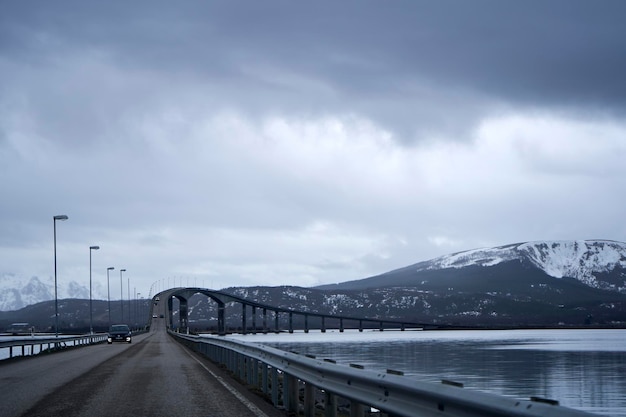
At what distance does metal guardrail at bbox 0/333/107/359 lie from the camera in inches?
1892

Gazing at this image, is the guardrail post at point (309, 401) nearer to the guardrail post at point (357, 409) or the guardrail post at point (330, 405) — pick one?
the guardrail post at point (330, 405)

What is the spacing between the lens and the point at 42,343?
5547 cm

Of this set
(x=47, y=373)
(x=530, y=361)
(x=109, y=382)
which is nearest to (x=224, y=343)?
(x=47, y=373)

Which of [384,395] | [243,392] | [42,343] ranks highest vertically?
[384,395]

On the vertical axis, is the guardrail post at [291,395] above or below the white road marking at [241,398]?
above

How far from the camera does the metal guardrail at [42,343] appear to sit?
1892 inches

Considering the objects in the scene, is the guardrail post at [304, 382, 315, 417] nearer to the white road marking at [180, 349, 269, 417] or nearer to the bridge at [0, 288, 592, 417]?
the bridge at [0, 288, 592, 417]

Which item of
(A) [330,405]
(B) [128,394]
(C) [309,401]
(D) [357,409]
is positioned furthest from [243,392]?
(D) [357,409]

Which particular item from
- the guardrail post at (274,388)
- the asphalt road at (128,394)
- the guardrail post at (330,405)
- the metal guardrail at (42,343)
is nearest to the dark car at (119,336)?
the metal guardrail at (42,343)

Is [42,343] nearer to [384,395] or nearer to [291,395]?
Answer: [291,395]

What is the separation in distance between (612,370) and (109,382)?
1614 inches

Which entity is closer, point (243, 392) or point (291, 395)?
point (291, 395)

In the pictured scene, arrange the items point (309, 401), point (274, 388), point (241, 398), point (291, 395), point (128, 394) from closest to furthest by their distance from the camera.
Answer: point (309, 401)
point (291, 395)
point (274, 388)
point (241, 398)
point (128, 394)

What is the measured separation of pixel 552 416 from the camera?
6602mm
